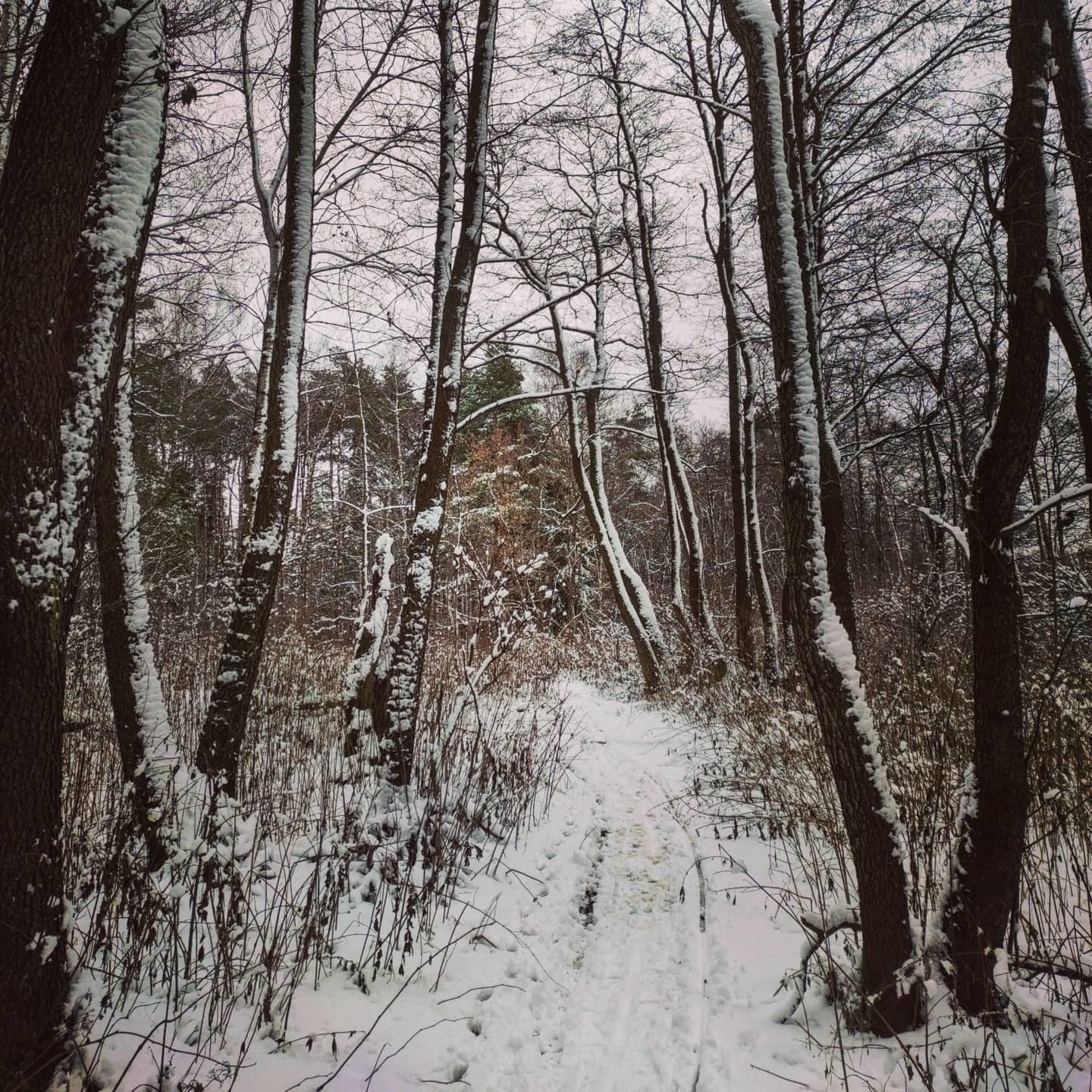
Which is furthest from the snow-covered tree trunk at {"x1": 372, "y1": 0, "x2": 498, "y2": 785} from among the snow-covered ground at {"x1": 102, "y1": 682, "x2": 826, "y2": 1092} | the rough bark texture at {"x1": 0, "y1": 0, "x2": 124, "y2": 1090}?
the rough bark texture at {"x1": 0, "y1": 0, "x2": 124, "y2": 1090}

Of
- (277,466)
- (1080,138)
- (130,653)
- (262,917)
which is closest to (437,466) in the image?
(277,466)

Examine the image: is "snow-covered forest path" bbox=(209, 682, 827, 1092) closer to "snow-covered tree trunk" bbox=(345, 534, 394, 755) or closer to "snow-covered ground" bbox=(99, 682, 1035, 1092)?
"snow-covered ground" bbox=(99, 682, 1035, 1092)

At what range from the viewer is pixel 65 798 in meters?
3.29

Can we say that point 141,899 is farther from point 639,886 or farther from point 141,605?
point 639,886

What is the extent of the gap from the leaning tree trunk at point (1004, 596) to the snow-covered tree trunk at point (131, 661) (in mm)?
3602

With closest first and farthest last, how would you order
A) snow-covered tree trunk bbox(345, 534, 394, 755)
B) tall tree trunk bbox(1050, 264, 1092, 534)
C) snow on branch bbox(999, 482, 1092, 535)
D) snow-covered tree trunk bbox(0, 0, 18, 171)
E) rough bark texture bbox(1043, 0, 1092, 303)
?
1. snow on branch bbox(999, 482, 1092, 535)
2. tall tree trunk bbox(1050, 264, 1092, 534)
3. rough bark texture bbox(1043, 0, 1092, 303)
4. snow-covered tree trunk bbox(0, 0, 18, 171)
5. snow-covered tree trunk bbox(345, 534, 394, 755)

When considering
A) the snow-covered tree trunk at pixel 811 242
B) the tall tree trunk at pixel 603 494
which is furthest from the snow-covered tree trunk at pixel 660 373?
the snow-covered tree trunk at pixel 811 242

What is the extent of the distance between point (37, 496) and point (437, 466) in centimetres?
317

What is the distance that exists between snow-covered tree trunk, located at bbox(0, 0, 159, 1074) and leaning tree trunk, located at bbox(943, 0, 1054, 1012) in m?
3.11

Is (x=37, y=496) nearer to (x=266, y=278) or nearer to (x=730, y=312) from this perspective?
(x=266, y=278)

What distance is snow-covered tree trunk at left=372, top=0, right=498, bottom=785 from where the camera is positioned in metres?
4.59

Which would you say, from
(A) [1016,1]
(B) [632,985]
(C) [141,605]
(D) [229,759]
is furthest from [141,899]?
(A) [1016,1]

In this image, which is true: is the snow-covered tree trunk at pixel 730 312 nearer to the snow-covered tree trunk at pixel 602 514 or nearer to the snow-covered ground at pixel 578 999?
the snow-covered tree trunk at pixel 602 514

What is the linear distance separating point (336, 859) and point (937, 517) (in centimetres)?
359
